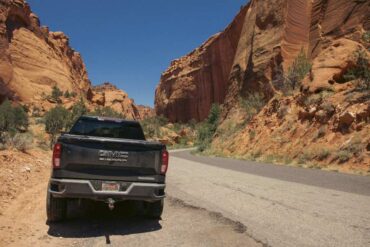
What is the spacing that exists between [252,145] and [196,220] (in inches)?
898

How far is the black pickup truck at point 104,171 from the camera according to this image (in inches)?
232

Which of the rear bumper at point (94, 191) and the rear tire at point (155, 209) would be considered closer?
the rear bumper at point (94, 191)

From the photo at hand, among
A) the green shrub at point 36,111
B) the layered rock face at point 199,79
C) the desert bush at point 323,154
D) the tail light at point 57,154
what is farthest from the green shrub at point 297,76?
the green shrub at point 36,111

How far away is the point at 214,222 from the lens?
6520 mm

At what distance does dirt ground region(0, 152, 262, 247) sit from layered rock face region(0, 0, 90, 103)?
56.6m

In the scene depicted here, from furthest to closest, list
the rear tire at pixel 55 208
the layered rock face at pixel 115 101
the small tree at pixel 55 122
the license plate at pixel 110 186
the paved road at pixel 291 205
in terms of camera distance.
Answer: the layered rock face at pixel 115 101 < the small tree at pixel 55 122 < the rear tire at pixel 55 208 < the license plate at pixel 110 186 < the paved road at pixel 291 205

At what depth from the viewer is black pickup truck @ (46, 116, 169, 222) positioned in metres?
5.90

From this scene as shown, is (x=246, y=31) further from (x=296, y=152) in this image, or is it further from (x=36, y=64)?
(x=36, y=64)

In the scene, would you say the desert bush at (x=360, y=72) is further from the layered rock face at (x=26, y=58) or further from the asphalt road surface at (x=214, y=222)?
the layered rock face at (x=26, y=58)

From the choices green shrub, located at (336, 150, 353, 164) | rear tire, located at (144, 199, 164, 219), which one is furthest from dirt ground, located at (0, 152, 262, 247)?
green shrub, located at (336, 150, 353, 164)

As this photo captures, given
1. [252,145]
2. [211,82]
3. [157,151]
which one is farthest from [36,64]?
[157,151]

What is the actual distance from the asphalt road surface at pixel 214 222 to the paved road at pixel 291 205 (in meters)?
0.01

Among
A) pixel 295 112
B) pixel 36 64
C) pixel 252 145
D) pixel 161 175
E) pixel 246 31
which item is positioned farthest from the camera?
pixel 36 64

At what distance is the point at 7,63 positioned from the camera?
6506cm
